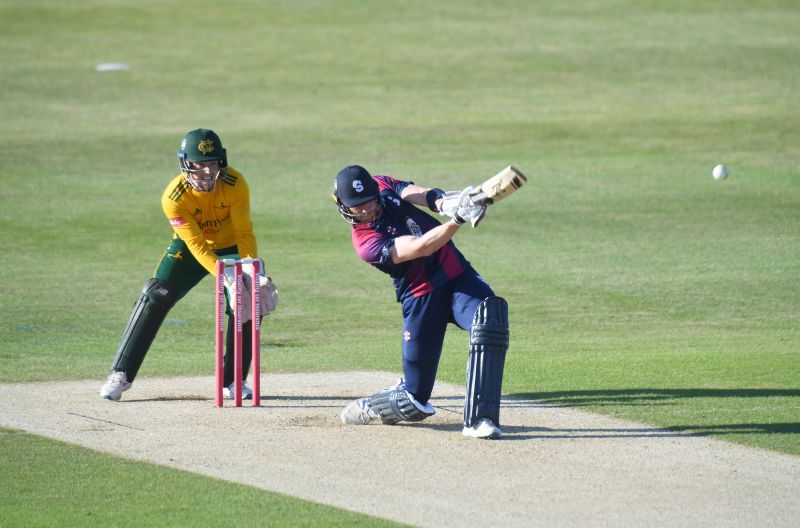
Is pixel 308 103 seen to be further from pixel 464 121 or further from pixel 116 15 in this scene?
pixel 116 15

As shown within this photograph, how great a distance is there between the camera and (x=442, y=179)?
20188 millimetres

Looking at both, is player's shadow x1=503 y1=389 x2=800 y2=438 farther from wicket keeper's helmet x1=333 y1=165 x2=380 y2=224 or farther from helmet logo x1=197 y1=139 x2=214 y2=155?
helmet logo x1=197 y1=139 x2=214 y2=155

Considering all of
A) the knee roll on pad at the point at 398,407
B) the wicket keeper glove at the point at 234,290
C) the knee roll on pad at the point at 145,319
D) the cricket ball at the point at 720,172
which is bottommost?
the knee roll on pad at the point at 398,407

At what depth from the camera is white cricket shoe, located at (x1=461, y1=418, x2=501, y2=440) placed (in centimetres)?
836

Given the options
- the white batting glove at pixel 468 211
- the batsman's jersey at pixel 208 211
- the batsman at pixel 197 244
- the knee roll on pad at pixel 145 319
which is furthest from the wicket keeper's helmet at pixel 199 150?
the white batting glove at pixel 468 211

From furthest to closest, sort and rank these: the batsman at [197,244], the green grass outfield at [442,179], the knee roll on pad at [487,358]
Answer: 1. the green grass outfield at [442,179]
2. the batsman at [197,244]
3. the knee roll on pad at [487,358]

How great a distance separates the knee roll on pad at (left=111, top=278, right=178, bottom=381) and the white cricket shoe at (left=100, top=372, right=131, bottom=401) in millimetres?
111

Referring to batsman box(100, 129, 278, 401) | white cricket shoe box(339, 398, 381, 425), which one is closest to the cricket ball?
batsman box(100, 129, 278, 401)

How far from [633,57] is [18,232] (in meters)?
16.5

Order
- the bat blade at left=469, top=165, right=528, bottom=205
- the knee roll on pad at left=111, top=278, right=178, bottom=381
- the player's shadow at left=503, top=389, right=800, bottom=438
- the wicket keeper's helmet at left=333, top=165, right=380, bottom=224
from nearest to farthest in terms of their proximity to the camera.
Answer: the bat blade at left=469, top=165, right=528, bottom=205 → the wicket keeper's helmet at left=333, top=165, right=380, bottom=224 → the player's shadow at left=503, top=389, right=800, bottom=438 → the knee roll on pad at left=111, top=278, right=178, bottom=381

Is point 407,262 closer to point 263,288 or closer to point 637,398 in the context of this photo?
point 263,288

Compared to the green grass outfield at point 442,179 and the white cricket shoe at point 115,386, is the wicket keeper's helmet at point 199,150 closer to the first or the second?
the white cricket shoe at point 115,386

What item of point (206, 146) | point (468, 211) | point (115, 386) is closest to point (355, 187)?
point (468, 211)

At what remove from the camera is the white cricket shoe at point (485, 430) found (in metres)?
8.36
